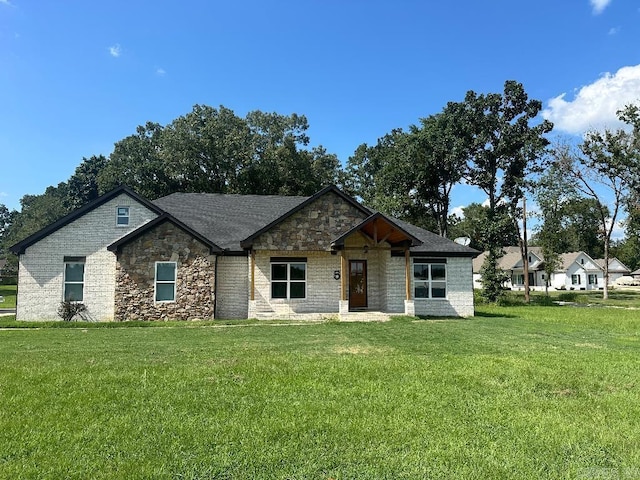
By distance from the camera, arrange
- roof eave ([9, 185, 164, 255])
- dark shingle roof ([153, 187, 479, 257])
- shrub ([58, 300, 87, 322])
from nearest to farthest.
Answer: shrub ([58, 300, 87, 322]) → roof eave ([9, 185, 164, 255]) → dark shingle roof ([153, 187, 479, 257])

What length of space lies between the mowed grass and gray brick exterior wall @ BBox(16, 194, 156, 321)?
7200mm

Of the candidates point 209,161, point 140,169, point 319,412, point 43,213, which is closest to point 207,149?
point 209,161

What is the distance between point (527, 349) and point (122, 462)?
27.4 ft

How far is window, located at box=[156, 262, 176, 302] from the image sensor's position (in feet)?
52.9

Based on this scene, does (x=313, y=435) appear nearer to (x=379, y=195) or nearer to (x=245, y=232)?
(x=245, y=232)

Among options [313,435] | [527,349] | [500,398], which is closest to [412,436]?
[313,435]

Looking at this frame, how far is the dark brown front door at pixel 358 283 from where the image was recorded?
18.2m

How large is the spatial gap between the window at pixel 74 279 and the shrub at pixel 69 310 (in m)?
0.27

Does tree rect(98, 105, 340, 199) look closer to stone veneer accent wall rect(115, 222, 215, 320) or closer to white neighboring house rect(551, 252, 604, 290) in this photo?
stone veneer accent wall rect(115, 222, 215, 320)

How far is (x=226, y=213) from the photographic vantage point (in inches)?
815

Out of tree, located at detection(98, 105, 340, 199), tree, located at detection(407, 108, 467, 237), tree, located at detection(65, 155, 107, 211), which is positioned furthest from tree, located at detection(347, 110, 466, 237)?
tree, located at detection(65, 155, 107, 211)

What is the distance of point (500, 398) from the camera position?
5500 millimetres

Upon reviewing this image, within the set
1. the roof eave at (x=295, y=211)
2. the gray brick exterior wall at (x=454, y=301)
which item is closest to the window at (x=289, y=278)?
the roof eave at (x=295, y=211)

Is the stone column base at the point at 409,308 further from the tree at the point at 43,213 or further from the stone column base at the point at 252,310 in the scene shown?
the tree at the point at 43,213
